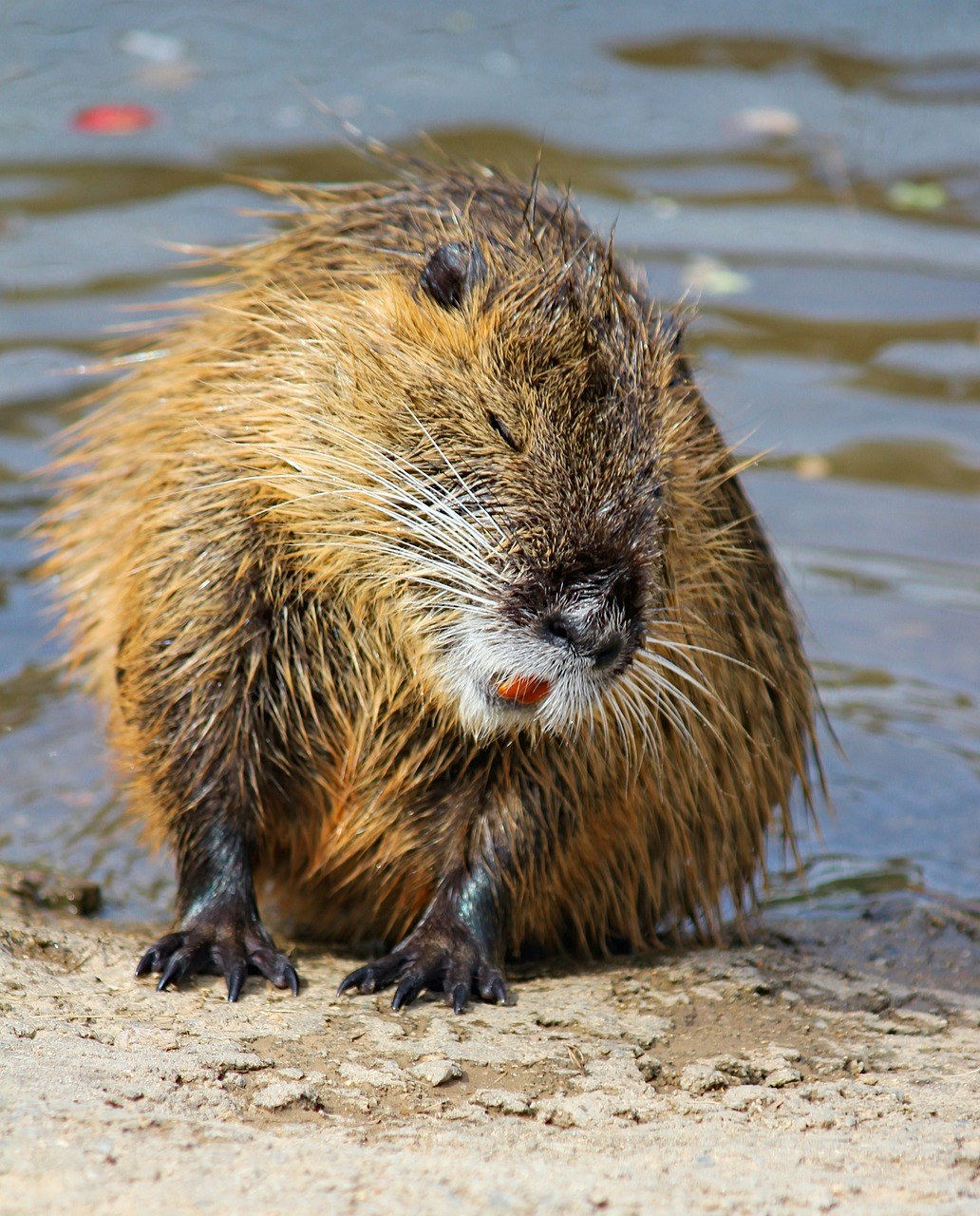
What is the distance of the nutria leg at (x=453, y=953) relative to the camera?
301 centimetres

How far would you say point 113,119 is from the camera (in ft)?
25.3

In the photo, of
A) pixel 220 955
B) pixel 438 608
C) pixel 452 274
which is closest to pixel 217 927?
pixel 220 955

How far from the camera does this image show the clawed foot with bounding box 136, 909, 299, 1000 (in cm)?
295

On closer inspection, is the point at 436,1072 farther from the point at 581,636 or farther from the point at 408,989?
the point at 581,636

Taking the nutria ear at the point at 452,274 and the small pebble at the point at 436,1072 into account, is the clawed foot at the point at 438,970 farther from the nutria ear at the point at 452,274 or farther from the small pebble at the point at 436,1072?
the nutria ear at the point at 452,274

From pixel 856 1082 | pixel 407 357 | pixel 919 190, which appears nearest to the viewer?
pixel 856 1082

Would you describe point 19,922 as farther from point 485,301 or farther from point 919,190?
point 919,190

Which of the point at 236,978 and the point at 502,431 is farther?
the point at 236,978

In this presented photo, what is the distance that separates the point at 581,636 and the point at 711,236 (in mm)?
4856

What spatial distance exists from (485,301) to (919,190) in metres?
5.11

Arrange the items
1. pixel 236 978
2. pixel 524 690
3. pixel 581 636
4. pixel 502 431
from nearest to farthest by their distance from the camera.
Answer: pixel 581 636
pixel 524 690
pixel 502 431
pixel 236 978

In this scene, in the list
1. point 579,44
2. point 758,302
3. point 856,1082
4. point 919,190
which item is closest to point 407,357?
point 856,1082

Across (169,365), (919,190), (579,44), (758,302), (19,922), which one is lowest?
(19,922)

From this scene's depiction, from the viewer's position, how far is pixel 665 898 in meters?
3.56
